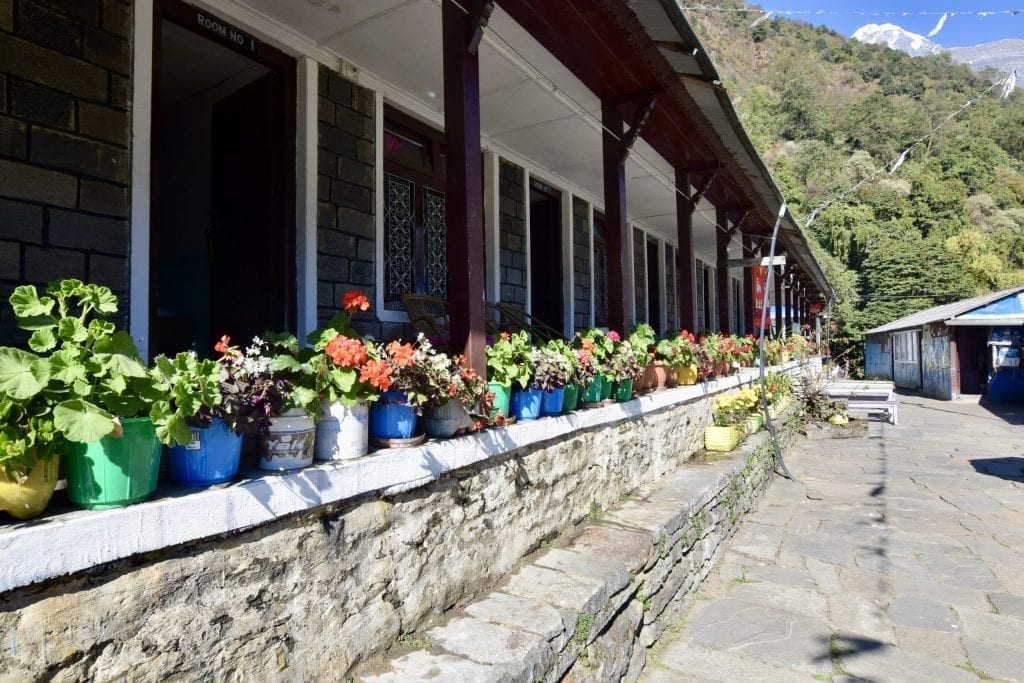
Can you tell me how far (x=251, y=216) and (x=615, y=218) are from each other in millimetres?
2412

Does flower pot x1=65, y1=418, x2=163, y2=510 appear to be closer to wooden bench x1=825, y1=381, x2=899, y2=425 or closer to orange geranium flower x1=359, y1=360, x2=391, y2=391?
orange geranium flower x1=359, y1=360, x2=391, y2=391

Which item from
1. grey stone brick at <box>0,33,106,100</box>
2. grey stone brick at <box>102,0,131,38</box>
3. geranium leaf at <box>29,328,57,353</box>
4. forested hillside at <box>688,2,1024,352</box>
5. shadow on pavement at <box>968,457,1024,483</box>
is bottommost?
shadow on pavement at <box>968,457,1024,483</box>

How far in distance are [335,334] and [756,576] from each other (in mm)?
3230

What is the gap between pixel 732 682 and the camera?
2615mm

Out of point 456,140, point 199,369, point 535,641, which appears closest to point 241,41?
point 456,140

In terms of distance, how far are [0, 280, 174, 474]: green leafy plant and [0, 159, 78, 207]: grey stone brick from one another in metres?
1.42

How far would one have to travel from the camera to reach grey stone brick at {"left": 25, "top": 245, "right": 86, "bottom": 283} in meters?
2.44

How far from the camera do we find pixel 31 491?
3.86 ft

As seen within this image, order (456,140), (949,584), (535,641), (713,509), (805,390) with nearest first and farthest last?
(535,641), (456,140), (949,584), (713,509), (805,390)

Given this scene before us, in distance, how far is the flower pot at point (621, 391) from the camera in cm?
363

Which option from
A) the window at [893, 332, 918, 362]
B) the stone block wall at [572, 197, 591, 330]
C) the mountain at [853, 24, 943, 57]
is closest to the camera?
the stone block wall at [572, 197, 591, 330]

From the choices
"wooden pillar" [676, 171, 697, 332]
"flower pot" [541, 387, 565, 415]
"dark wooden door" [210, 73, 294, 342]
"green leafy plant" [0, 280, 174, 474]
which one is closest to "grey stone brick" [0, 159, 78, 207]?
"dark wooden door" [210, 73, 294, 342]

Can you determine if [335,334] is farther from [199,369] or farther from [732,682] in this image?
[732,682]

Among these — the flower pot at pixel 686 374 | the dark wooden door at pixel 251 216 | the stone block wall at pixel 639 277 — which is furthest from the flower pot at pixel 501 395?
the stone block wall at pixel 639 277
